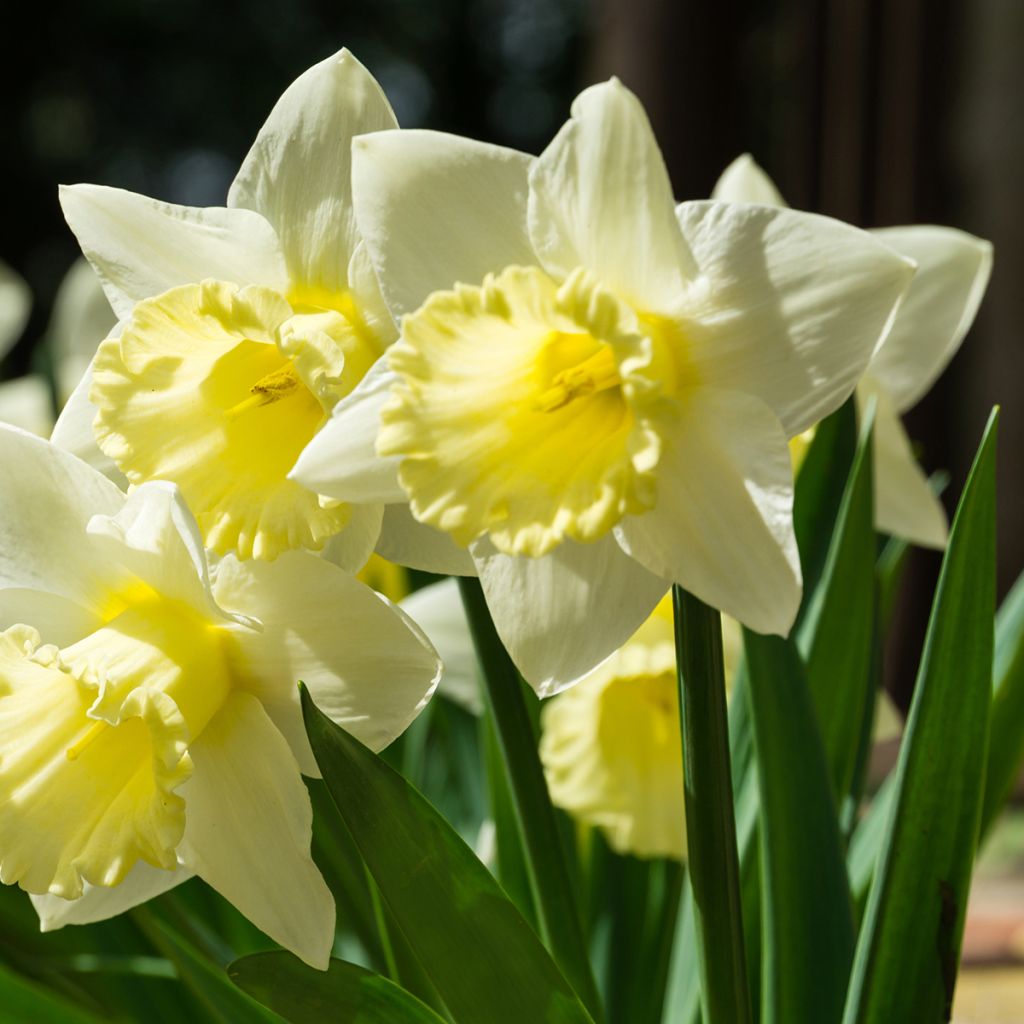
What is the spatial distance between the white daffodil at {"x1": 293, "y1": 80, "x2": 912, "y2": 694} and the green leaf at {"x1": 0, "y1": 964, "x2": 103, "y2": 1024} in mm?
305

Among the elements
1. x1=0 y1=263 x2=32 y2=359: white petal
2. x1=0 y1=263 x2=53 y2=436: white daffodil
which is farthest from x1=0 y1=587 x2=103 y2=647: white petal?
x1=0 y1=263 x2=32 y2=359: white petal

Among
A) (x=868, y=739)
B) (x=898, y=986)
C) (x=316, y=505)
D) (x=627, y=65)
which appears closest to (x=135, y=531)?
(x=316, y=505)

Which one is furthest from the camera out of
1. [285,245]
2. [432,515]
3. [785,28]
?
[785,28]

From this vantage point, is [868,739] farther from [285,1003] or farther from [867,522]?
[285,1003]

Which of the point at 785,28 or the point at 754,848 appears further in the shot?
the point at 785,28

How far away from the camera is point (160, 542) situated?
47 cm

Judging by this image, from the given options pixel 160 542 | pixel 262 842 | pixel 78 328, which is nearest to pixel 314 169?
pixel 160 542

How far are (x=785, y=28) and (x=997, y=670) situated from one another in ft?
13.0

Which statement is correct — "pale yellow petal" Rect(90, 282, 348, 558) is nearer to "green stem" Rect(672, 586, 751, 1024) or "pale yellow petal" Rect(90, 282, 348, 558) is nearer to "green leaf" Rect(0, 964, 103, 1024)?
"green stem" Rect(672, 586, 751, 1024)

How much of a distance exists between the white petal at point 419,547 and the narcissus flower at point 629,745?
27cm

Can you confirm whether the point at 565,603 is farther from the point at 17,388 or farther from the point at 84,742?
the point at 17,388

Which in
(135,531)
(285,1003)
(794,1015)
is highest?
(135,531)

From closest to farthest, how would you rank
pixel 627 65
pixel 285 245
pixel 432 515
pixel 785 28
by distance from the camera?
pixel 432 515, pixel 285 245, pixel 627 65, pixel 785 28

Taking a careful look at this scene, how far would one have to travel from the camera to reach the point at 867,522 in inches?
26.5
